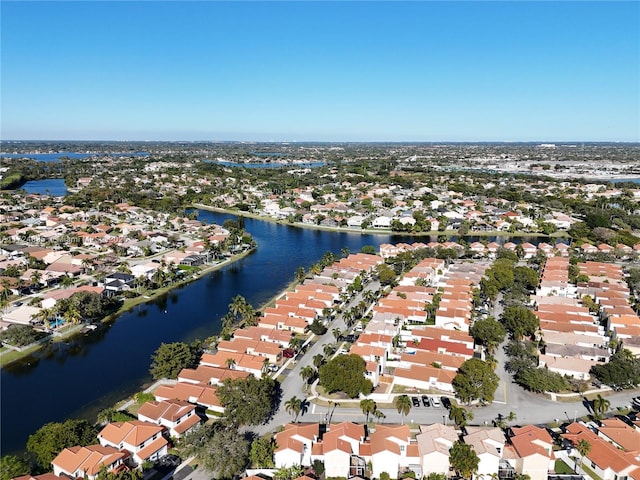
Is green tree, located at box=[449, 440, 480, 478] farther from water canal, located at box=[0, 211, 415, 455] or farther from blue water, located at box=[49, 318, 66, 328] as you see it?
blue water, located at box=[49, 318, 66, 328]

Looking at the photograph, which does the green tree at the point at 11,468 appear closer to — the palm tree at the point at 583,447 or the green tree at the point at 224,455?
the green tree at the point at 224,455

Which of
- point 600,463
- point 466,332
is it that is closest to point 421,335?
point 466,332

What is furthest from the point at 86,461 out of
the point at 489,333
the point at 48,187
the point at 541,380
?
the point at 48,187

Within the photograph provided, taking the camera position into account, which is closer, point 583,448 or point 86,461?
point 86,461

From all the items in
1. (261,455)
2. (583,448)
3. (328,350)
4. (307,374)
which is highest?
(583,448)

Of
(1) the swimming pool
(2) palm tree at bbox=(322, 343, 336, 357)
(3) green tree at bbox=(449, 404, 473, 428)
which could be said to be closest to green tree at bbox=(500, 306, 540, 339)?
(3) green tree at bbox=(449, 404, 473, 428)

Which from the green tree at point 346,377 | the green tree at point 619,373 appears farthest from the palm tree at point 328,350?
the green tree at point 619,373

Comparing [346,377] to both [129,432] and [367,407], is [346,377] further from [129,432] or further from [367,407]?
[129,432]
